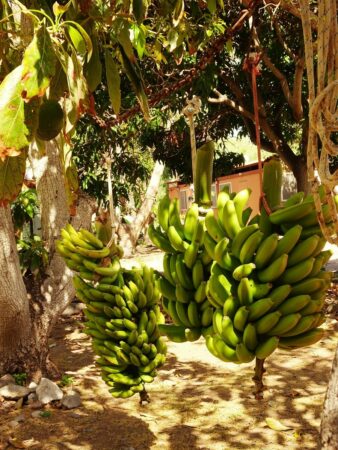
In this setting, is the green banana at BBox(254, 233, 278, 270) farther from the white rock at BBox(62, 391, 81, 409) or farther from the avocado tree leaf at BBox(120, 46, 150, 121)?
the white rock at BBox(62, 391, 81, 409)

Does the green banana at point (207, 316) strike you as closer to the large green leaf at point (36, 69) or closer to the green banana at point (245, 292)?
the green banana at point (245, 292)

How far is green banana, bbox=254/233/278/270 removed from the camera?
131 centimetres

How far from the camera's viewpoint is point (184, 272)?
156 cm

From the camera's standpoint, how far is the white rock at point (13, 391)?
4.59 meters

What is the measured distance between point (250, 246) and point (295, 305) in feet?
0.67

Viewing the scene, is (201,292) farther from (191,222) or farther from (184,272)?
(191,222)

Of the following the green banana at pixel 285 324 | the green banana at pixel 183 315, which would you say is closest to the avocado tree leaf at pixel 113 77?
the green banana at pixel 183 315

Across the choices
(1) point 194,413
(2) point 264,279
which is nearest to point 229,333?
(2) point 264,279

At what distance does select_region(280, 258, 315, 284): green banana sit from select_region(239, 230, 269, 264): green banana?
0.38 feet

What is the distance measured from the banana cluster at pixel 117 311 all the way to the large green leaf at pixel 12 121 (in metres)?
1.34

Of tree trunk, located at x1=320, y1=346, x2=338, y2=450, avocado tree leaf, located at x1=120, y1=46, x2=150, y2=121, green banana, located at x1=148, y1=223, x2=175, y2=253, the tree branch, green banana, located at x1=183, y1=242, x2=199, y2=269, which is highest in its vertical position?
the tree branch

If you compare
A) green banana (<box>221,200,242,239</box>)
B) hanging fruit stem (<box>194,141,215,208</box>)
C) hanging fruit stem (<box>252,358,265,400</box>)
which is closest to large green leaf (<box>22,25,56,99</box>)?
hanging fruit stem (<box>194,141,215,208</box>)

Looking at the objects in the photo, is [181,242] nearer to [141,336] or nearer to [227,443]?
[141,336]

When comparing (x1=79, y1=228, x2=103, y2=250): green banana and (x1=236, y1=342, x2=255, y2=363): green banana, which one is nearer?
(x1=236, y1=342, x2=255, y2=363): green banana
